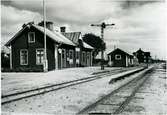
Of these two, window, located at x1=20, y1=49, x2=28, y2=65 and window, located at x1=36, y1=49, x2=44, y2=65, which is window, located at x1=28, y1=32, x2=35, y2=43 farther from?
window, located at x1=36, y1=49, x2=44, y2=65

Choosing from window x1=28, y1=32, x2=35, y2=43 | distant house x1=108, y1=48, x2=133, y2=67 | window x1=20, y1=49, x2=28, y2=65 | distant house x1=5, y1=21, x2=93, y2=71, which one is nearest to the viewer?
distant house x1=5, y1=21, x2=93, y2=71

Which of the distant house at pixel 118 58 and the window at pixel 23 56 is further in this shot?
the distant house at pixel 118 58

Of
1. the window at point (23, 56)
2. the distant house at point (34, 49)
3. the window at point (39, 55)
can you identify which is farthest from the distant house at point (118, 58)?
the window at point (23, 56)

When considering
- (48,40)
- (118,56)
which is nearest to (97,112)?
(48,40)

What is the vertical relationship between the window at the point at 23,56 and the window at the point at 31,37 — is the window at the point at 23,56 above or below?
below

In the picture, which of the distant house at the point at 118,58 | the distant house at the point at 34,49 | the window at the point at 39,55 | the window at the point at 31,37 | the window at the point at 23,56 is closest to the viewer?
the distant house at the point at 34,49

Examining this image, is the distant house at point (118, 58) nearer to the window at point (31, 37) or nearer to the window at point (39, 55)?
the window at point (39, 55)

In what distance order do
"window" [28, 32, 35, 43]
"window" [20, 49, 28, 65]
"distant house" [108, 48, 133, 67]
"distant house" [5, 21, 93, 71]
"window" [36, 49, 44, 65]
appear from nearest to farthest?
"distant house" [5, 21, 93, 71] → "window" [36, 49, 44, 65] → "window" [28, 32, 35, 43] → "window" [20, 49, 28, 65] → "distant house" [108, 48, 133, 67]

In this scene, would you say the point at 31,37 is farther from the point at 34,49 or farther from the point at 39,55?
the point at 39,55

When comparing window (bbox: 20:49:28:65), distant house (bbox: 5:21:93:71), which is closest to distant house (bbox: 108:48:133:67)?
distant house (bbox: 5:21:93:71)

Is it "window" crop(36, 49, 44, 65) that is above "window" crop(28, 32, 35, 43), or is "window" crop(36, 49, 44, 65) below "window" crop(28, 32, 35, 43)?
below

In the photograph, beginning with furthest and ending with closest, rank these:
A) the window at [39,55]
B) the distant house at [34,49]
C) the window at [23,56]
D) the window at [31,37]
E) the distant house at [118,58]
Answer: the distant house at [118,58]
the window at [23,56]
the window at [31,37]
the window at [39,55]
the distant house at [34,49]

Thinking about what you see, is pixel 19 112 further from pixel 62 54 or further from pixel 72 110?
pixel 62 54

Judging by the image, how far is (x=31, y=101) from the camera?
8617 millimetres
